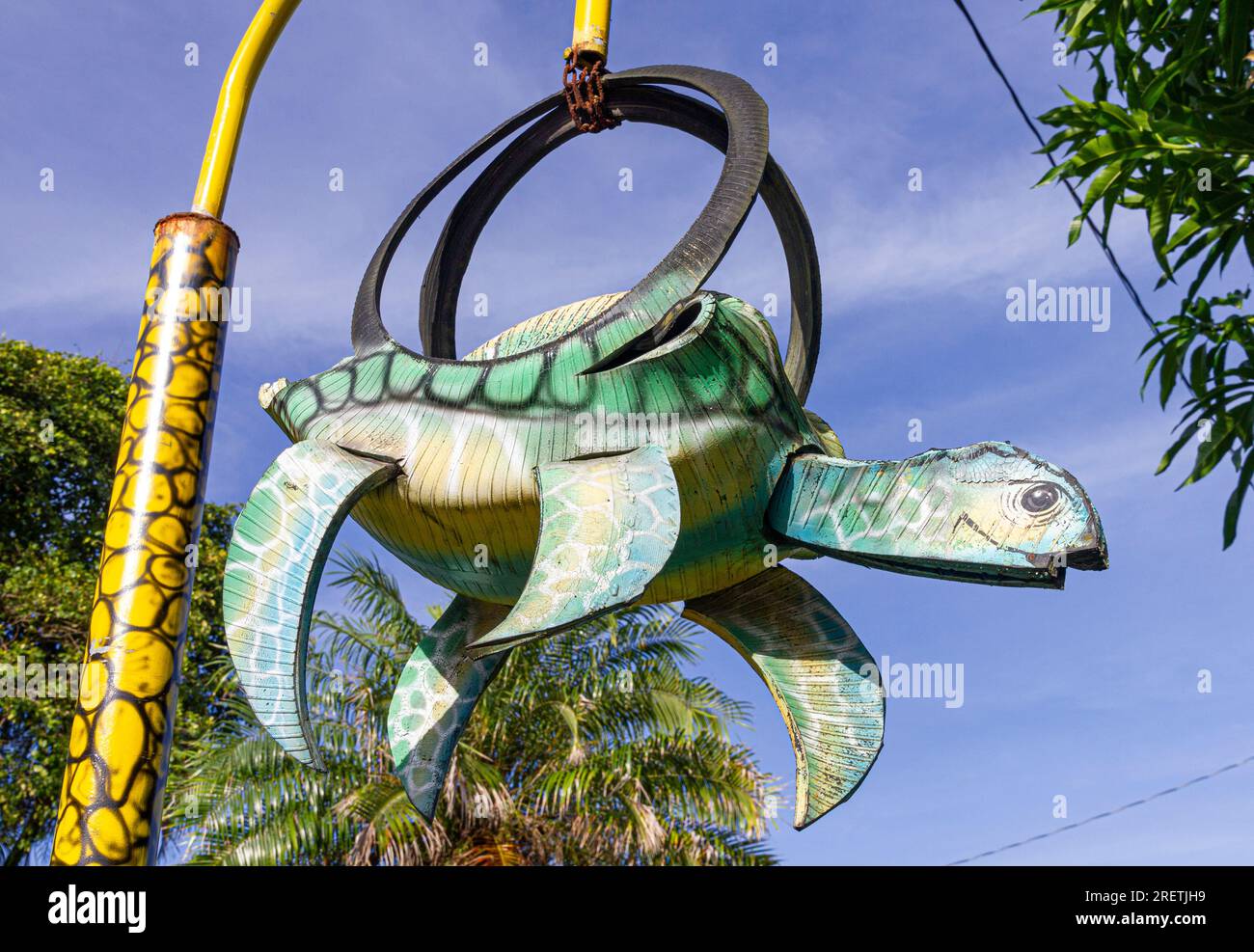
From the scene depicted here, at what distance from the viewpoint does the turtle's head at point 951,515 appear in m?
3.99

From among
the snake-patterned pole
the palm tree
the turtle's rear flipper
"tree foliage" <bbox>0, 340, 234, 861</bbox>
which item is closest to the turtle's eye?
the turtle's rear flipper

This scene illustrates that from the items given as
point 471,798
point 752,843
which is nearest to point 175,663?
point 471,798

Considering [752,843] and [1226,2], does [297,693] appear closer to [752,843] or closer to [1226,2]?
[1226,2]

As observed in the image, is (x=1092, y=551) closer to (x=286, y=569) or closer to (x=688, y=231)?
(x=688, y=231)

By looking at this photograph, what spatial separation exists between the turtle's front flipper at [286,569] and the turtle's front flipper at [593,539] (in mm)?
636

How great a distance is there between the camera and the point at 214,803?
1058cm

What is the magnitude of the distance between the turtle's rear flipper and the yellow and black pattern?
0.84m

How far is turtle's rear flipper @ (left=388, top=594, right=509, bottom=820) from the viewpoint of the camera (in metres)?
4.67

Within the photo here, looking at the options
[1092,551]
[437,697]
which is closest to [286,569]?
[437,697]

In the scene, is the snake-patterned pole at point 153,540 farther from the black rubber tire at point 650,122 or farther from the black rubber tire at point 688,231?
the black rubber tire at point 650,122

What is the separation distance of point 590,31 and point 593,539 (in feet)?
7.20

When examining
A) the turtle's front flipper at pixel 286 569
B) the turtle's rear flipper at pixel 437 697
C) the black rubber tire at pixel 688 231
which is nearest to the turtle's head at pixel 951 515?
the black rubber tire at pixel 688 231

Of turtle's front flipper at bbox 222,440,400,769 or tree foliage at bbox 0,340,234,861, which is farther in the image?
tree foliage at bbox 0,340,234,861

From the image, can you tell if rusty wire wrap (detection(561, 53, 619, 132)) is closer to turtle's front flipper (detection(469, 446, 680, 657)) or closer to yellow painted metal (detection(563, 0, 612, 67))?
yellow painted metal (detection(563, 0, 612, 67))
